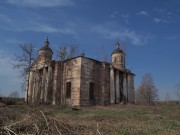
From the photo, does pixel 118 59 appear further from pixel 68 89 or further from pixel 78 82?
pixel 68 89

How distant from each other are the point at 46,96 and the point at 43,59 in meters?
7.69

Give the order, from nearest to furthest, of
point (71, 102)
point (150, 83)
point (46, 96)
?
1. point (71, 102)
2. point (46, 96)
3. point (150, 83)

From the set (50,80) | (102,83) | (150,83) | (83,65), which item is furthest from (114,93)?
(150,83)

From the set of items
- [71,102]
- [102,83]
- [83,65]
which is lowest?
[71,102]

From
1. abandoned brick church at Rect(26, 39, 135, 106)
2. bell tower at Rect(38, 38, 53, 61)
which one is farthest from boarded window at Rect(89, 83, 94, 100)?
bell tower at Rect(38, 38, 53, 61)

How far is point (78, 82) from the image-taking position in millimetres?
28328

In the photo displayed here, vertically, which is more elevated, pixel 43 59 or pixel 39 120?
pixel 43 59

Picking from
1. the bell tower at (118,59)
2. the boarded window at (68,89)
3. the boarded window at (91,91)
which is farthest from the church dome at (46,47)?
the boarded window at (91,91)

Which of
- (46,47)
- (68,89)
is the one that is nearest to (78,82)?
(68,89)

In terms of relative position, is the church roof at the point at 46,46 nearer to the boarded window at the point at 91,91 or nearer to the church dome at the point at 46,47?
the church dome at the point at 46,47

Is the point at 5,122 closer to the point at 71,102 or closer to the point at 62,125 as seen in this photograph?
the point at 62,125

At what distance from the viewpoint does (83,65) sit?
95.0 ft

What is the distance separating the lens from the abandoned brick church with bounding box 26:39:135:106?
1130 inches

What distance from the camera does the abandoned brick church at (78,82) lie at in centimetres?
2870
